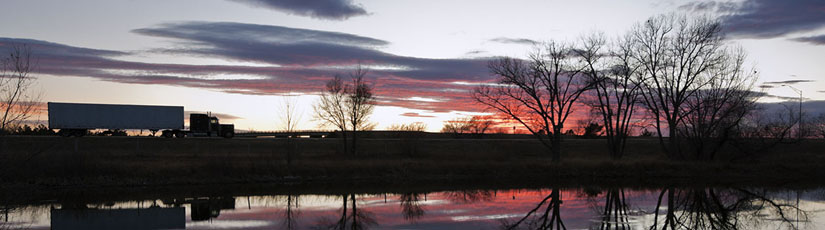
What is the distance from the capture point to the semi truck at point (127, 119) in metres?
51.5

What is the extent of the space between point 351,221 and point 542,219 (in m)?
6.38

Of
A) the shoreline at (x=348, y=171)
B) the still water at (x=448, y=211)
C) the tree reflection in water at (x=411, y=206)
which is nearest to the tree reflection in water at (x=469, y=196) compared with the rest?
the still water at (x=448, y=211)

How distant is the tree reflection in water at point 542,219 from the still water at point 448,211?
0.11 feet

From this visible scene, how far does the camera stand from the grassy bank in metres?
31.7

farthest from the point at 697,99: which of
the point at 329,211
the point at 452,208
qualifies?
the point at 329,211

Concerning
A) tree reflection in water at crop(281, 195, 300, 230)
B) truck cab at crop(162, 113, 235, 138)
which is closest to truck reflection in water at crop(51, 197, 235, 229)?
tree reflection in water at crop(281, 195, 300, 230)

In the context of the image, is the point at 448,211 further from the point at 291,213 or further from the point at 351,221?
the point at 291,213

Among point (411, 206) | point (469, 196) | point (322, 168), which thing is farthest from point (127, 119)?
point (411, 206)

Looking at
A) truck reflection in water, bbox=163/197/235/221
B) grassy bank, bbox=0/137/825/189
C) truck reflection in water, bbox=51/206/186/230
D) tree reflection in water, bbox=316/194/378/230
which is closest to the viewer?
tree reflection in water, bbox=316/194/378/230

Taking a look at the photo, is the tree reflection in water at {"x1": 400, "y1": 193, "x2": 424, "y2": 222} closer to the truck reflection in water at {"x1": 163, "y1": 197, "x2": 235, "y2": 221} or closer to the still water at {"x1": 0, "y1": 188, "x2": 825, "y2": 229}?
the still water at {"x1": 0, "y1": 188, "x2": 825, "y2": 229}

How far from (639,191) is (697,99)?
19226mm

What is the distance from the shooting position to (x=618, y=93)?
48.4 meters

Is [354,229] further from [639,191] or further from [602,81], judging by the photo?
[602,81]

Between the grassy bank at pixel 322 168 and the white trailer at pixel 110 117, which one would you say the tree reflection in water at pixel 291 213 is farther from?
the white trailer at pixel 110 117
